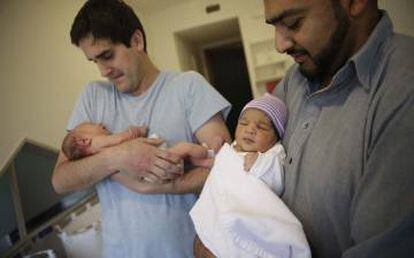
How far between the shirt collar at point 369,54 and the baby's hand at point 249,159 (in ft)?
1.18

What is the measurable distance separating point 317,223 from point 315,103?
0.30 metres

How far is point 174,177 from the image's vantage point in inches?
44.6

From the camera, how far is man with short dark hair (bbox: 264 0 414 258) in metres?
0.65

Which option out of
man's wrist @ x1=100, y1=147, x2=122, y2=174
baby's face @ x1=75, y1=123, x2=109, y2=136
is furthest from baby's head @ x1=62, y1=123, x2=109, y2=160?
man's wrist @ x1=100, y1=147, x2=122, y2=174

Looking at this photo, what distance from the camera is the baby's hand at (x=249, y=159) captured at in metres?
0.99

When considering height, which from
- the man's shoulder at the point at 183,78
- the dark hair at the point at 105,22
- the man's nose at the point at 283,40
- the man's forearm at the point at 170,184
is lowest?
the man's forearm at the point at 170,184

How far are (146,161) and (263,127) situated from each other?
1.23 ft

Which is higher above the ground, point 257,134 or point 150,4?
point 150,4

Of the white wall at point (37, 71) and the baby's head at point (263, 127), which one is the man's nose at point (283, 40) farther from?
the white wall at point (37, 71)

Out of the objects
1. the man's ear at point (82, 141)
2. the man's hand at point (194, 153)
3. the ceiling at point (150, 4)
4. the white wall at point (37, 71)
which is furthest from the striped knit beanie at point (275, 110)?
the ceiling at point (150, 4)

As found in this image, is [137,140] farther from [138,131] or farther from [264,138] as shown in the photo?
[264,138]

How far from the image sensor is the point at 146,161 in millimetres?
1123

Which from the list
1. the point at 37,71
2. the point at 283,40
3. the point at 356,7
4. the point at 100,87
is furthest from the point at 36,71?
the point at 356,7

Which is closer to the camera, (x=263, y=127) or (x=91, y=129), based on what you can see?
(x=263, y=127)
